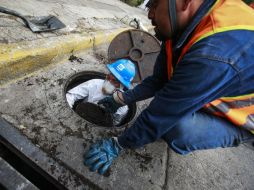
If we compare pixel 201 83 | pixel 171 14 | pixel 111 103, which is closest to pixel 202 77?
pixel 201 83

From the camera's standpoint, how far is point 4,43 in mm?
2336

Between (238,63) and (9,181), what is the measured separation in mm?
1604

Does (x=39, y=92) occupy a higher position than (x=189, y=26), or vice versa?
(x=189, y=26)

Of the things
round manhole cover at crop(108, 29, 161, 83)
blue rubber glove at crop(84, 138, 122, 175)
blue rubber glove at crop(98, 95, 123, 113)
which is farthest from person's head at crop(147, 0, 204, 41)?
round manhole cover at crop(108, 29, 161, 83)

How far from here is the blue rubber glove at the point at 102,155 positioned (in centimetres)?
196

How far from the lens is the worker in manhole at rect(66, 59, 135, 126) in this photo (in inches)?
109

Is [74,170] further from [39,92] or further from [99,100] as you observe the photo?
[99,100]

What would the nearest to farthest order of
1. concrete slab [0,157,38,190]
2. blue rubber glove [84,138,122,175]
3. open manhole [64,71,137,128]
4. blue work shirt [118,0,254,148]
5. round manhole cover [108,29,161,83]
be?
blue work shirt [118,0,254,148]
concrete slab [0,157,38,190]
blue rubber glove [84,138,122,175]
open manhole [64,71,137,128]
round manhole cover [108,29,161,83]

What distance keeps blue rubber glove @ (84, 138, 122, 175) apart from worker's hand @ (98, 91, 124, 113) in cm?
73

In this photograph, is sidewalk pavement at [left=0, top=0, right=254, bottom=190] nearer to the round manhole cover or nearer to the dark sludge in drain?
the dark sludge in drain

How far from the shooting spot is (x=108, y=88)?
287 centimetres

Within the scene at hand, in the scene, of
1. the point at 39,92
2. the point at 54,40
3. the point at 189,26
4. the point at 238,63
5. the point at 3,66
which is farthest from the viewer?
the point at 54,40

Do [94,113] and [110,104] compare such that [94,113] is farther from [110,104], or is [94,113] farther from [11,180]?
[11,180]

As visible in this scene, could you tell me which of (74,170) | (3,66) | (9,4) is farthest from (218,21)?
(9,4)
